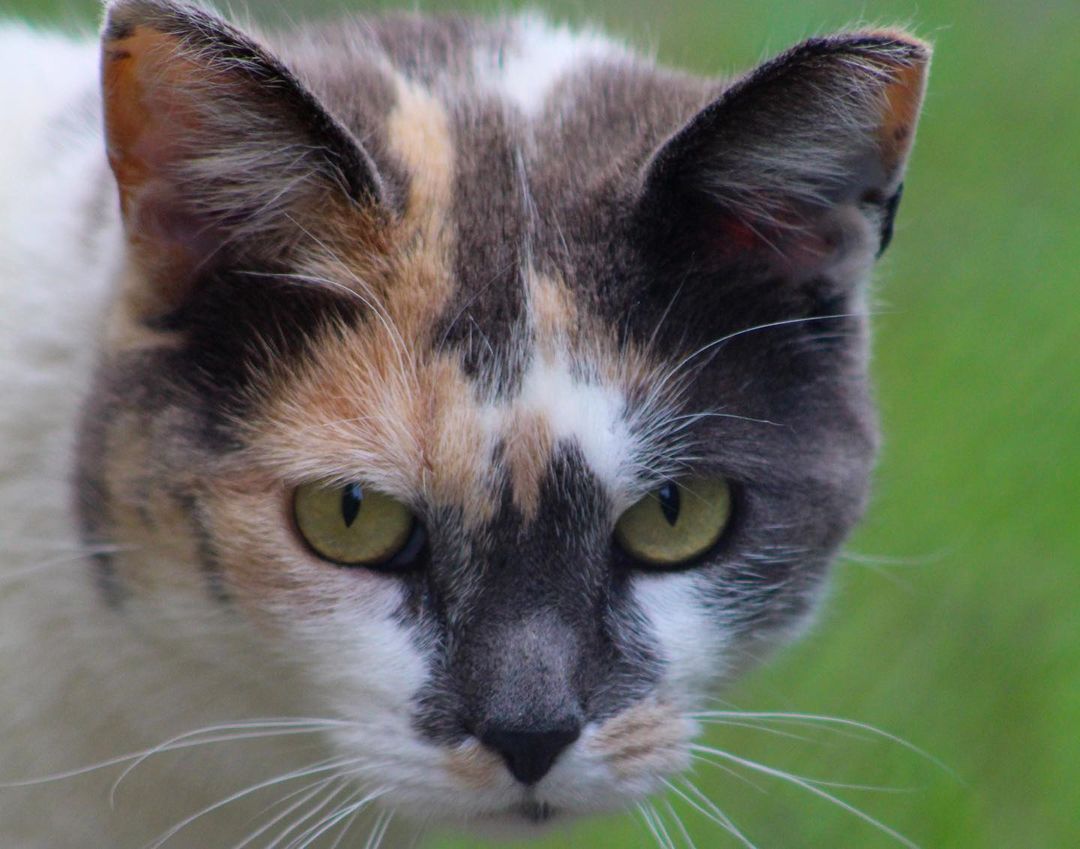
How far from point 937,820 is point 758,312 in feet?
3.94

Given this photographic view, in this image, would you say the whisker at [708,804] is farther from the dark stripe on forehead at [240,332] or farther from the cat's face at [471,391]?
the dark stripe on forehead at [240,332]

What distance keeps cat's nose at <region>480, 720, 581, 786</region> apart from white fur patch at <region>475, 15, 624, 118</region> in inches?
34.9

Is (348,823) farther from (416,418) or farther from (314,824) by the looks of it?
(416,418)

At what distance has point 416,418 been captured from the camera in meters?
1.79

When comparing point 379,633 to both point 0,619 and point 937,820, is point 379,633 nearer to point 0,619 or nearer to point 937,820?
point 0,619

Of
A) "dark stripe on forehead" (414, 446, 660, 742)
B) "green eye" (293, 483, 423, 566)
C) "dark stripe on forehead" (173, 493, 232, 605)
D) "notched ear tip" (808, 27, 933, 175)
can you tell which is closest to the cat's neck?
"dark stripe on forehead" (173, 493, 232, 605)

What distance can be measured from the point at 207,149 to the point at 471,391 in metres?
0.46

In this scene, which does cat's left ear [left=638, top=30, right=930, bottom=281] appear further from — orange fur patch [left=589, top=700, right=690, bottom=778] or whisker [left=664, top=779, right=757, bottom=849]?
whisker [left=664, top=779, right=757, bottom=849]

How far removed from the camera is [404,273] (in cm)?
188

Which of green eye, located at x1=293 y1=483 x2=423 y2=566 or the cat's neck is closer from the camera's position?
green eye, located at x1=293 y1=483 x2=423 y2=566

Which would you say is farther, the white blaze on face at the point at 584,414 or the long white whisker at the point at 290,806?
the long white whisker at the point at 290,806

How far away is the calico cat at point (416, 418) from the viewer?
1.78 metres

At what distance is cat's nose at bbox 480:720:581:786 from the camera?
1.72 m

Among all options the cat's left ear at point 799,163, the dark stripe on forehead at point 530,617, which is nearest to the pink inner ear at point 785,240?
the cat's left ear at point 799,163
